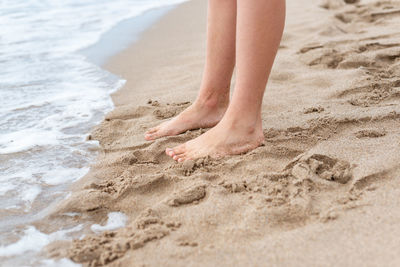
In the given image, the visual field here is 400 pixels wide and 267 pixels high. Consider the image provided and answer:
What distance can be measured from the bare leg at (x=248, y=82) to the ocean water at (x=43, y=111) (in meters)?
0.51

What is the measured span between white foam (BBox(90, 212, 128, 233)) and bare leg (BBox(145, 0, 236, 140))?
638 millimetres

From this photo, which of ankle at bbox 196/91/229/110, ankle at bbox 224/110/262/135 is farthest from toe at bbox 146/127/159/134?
ankle at bbox 224/110/262/135

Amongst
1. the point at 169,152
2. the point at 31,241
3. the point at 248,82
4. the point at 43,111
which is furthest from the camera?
the point at 43,111

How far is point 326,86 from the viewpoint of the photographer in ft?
8.42

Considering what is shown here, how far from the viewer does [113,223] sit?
4.84 feet

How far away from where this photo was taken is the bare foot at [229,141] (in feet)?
6.07

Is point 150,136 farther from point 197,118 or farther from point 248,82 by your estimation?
point 248,82

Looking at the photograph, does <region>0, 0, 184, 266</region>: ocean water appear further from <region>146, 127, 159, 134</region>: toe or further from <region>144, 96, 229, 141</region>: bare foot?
<region>144, 96, 229, 141</region>: bare foot

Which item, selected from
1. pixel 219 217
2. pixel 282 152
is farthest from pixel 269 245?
pixel 282 152

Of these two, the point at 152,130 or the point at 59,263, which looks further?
the point at 152,130

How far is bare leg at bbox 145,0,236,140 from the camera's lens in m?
2.05

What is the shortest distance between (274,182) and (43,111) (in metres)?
1.53

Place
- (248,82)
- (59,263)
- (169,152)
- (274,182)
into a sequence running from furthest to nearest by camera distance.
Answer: (169,152) → (248,82) → (274,182) → (59,263)

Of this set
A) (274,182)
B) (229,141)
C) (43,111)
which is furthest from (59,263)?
(43,111)
